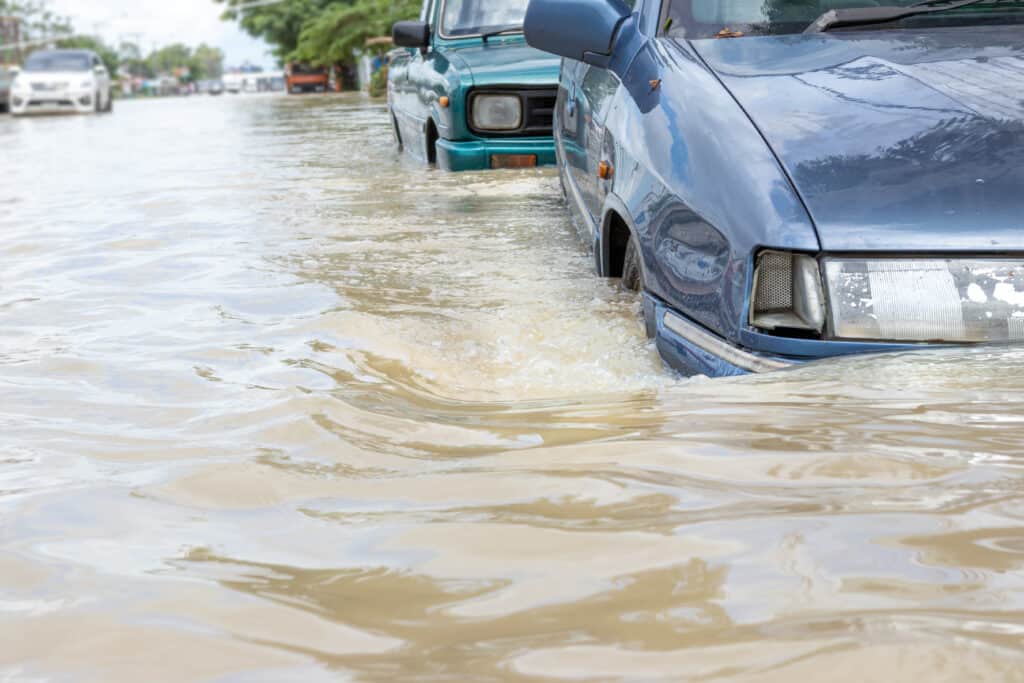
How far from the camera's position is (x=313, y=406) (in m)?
3.14

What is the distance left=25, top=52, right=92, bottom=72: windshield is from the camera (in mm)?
28266

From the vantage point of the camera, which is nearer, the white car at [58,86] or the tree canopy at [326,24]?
the white car at [58,86]

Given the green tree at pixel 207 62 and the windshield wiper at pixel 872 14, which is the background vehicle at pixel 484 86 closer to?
the windshield wiper at pixel 872 14

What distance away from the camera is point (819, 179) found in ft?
9.65

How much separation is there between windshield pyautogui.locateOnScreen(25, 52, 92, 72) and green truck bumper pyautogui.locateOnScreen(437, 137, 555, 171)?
2273 centimetres

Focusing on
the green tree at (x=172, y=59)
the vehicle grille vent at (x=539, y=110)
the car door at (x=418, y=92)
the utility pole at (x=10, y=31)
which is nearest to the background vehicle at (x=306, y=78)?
the car door at (x=418, y=92)

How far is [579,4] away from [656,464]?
2.40m

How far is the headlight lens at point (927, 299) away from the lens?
2.75 metres

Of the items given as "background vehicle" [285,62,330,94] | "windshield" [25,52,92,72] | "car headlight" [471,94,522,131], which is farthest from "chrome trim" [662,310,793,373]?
"background vehicle" [285,62,330,94]

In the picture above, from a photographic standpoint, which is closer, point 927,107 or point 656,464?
point 656,464

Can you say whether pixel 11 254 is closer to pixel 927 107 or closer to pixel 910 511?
pixel 927 107

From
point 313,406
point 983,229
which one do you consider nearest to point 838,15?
point 983,229

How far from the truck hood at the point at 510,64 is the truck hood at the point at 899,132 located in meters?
4.19

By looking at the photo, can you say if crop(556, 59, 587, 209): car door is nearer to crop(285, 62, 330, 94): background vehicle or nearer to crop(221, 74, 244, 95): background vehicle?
crop(285, 62, 330, 94): background vehicle
